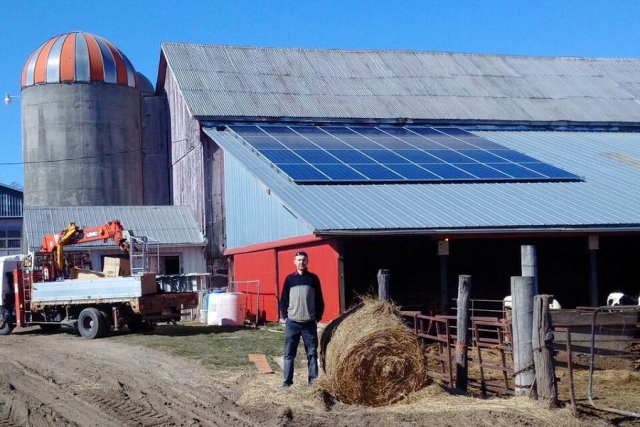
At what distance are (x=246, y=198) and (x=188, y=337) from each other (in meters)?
6.16

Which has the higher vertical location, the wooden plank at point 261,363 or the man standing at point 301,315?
the man standing at point 301,315

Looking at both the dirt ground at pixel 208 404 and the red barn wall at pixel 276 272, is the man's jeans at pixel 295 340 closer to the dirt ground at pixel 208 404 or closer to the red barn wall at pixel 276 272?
the dirt ground at pixel 208 404

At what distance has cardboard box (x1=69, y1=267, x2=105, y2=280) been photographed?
22.7 metres

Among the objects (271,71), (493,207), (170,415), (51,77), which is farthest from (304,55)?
(170,415)

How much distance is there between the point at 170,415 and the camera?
987cm

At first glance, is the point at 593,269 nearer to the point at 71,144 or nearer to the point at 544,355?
the point at 544,355

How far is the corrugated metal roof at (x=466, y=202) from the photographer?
19.1 metres

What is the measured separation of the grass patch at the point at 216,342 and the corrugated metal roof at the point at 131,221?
281 inches

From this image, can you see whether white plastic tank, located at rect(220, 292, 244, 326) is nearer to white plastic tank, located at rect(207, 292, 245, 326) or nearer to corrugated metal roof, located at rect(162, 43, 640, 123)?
white plastic tank, located at rect(207, 292, 245, 326)

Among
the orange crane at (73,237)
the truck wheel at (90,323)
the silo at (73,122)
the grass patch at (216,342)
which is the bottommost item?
the grass patch at (216,342)

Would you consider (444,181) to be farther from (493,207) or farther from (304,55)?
(304,55)

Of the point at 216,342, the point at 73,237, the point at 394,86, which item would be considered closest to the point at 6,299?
the point at 73,237

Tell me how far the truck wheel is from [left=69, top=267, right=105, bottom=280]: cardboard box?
154 cm

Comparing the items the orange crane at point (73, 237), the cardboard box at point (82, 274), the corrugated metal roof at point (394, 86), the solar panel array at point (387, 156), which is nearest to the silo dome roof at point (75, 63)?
the corrugated metal roof at point (394, 86)
